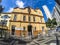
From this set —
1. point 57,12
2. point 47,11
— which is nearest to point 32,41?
point 47,11

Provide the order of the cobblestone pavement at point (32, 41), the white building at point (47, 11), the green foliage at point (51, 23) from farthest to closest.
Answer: the white building at point (47, 11) → the green foliage at point (51, 23) → the cobblestone pavement at point (32, 41)

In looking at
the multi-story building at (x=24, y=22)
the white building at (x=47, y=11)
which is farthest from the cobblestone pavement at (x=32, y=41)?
the white building at (x=47, y=11)

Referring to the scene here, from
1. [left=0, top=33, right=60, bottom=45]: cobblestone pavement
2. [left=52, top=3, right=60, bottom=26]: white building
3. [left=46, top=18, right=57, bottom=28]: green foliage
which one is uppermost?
[left=52, top=3, right=60, bottom=26]: white building

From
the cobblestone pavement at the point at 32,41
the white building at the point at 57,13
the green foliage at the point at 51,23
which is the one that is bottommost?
the cobblestone pavement at the point at 32,41

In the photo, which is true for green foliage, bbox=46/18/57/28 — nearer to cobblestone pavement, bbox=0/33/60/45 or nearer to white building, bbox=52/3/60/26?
white building, bbox=52/3/60/26

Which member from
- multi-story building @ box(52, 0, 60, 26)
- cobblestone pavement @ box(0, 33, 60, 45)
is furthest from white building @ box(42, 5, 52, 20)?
cobblestone pavement @ box(0, 33, 60, 45)

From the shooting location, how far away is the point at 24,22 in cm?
514

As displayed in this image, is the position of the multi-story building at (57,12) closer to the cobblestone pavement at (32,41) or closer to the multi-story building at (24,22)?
the multi-story building at (24,22)

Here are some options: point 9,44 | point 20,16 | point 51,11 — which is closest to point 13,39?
point 9,44

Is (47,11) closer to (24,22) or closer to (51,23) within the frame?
(51,23)

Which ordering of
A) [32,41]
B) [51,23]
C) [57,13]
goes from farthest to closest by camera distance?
[57,13] < [51,23] < [32,41]

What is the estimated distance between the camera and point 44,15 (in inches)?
210

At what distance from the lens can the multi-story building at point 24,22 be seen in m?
5.14

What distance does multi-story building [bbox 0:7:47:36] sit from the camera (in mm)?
5141
